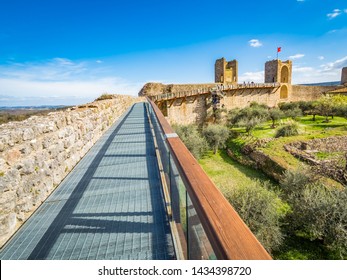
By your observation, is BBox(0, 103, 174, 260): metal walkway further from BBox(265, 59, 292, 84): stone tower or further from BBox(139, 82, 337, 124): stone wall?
BBox(265, 59, 292, 84): stone tower

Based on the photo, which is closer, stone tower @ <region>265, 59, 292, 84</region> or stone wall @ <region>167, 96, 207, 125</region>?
stone wall @ <region>167, 96, 207, 125</region>

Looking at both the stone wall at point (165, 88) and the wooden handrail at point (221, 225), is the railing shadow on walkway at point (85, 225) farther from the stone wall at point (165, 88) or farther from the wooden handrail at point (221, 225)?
the stone wall at point (165, 88)

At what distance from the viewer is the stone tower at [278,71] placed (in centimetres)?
3522

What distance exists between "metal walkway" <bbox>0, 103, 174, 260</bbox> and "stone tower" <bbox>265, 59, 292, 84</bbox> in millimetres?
38134

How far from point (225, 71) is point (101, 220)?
33.3m

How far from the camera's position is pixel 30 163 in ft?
8.37

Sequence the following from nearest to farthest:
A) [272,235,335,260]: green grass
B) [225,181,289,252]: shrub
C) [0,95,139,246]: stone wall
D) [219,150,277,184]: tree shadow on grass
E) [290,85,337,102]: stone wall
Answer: [0,95,139,246]: stone wall, [272,235,335,260]: green grass, [225,181,289,252]: shrub, [219,150,277,184]: tree shadow on grass, [290,85,337,102]: stone wall

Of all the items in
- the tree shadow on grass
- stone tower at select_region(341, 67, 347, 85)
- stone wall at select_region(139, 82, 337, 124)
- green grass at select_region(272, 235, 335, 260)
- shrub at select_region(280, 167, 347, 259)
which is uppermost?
stone tower at select_region(341, 67, 347, 85)

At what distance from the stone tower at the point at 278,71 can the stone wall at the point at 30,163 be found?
38.2 meters

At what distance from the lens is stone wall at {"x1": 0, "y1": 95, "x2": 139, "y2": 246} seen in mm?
2105

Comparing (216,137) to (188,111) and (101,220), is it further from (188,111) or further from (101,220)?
(101,220)

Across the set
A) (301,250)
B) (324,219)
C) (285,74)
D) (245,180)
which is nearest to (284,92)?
(285,74)

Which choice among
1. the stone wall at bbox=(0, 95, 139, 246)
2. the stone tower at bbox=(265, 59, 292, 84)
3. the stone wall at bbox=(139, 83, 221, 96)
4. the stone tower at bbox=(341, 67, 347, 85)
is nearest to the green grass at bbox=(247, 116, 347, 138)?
the stone wall at bbox=(139, 83, 221, 96)
